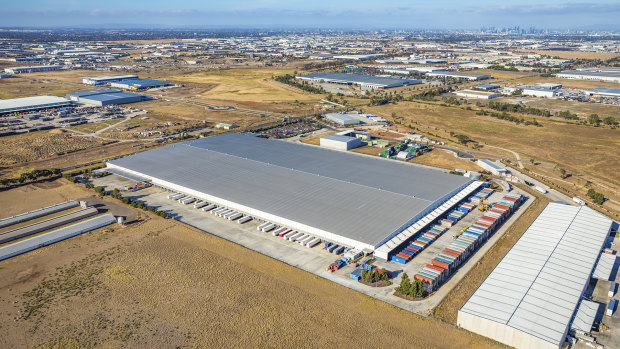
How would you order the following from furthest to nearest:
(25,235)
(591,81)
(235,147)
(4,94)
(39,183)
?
(591,81) < (4,94) < (235,147) < (39,183) < (25,235)

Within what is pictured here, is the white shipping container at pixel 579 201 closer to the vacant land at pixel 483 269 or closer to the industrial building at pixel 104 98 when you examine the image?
the vacant land at pixel 483 269

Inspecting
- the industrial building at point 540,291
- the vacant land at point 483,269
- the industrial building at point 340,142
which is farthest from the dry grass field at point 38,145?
the industrial building at point 540,291

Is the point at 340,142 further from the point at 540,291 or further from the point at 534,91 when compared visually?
the point at 534,91

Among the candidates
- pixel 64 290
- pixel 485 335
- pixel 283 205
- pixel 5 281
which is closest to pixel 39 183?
pixel 5 281

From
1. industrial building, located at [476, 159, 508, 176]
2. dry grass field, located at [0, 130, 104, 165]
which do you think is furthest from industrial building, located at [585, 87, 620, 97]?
dry grass field, located at [0, 130, 104, 165]

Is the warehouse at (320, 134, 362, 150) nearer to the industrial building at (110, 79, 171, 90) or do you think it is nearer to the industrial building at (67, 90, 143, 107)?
the industrial building at (67, 90, 143, 107)

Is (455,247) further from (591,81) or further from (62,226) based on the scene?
(591,81)
